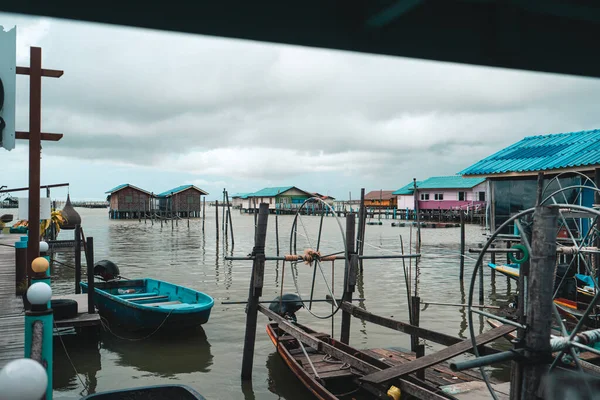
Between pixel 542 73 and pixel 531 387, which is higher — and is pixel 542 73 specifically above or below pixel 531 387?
above

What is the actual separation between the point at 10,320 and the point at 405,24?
8494 millimetres

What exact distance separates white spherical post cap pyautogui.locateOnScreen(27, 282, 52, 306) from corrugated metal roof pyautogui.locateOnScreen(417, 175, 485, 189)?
49.5m

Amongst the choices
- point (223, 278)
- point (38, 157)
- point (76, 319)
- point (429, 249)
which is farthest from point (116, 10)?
point (429, 249)

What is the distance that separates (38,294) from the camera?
470 centimetres

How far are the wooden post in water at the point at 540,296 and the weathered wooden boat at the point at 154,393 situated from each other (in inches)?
140

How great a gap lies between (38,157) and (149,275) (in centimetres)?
1365

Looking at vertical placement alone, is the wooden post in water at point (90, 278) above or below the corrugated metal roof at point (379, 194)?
below

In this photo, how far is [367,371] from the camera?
7.22m

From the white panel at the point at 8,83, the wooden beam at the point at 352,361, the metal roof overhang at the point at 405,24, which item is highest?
the white panel at the point at 8,83

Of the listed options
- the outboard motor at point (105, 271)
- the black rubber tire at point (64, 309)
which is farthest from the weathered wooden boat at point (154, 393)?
the outboard motor at point (105, 271)

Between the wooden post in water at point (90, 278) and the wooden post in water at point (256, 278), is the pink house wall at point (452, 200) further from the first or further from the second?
the wooden post in water at point (256, 278)

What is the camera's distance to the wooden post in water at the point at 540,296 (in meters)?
3.67

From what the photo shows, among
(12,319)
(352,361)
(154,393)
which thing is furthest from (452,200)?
(154,393)

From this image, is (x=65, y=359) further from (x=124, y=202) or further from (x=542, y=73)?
(x=124, y=202)
